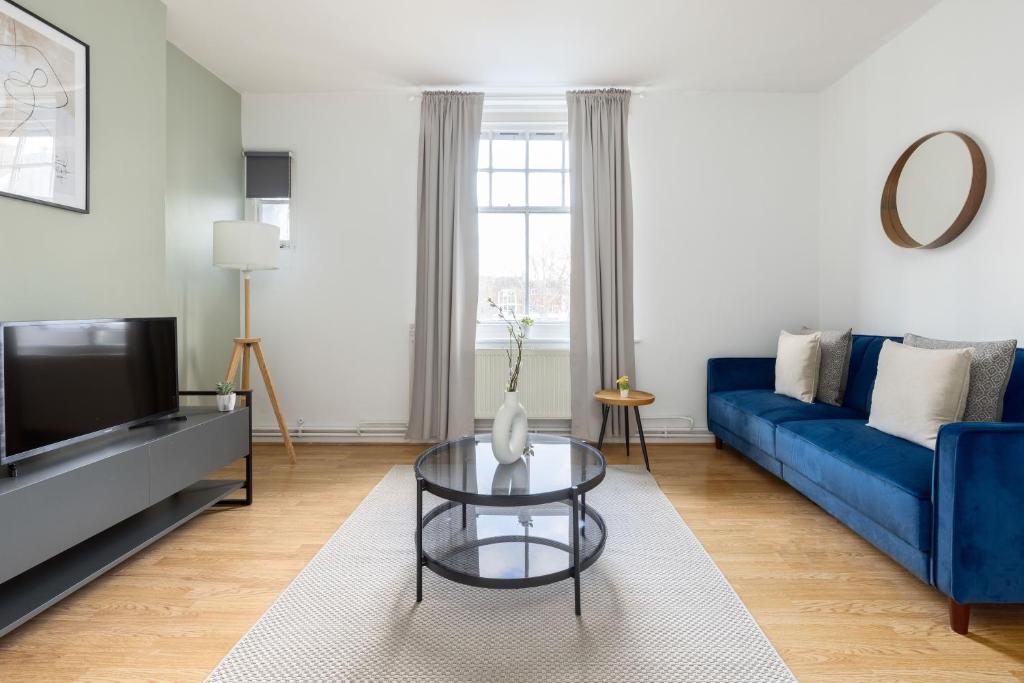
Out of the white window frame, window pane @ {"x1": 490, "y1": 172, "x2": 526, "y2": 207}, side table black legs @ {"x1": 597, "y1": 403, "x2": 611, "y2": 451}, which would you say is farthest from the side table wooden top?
the white window frame

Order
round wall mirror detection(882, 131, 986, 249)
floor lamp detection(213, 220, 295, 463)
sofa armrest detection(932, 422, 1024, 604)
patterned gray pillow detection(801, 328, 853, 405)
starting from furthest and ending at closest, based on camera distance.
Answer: floor lamp detection(213, 220, 295, 463)
patterned gray pillow detection(801, 328, 853, 405)
round wall mirror detection(882, 131, 986, 249)
sofa armrest detection(932, 422, 1024, 604)

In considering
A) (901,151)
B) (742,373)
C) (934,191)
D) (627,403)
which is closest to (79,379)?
(627,403)

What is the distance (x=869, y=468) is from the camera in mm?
2072

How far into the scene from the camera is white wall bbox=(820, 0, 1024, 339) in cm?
250

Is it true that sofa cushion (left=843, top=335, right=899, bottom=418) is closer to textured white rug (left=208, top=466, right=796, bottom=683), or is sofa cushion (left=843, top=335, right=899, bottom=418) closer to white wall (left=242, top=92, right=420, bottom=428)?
textured white rug (left=208, top=466, right=796, bottom=683)

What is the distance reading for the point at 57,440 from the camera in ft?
6.32

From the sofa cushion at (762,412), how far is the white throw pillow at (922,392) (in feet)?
1.63

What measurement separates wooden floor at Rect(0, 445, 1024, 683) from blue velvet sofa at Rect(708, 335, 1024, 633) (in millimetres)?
148

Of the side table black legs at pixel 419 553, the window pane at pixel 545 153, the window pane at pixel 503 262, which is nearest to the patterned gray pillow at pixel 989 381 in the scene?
the side table black legs at pixel 419 553

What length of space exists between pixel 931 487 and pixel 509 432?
1.55 meters

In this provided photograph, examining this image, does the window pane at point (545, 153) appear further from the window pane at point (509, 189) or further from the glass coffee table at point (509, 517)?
the glass coffee table at point (509, 517)

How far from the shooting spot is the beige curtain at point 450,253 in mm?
3918

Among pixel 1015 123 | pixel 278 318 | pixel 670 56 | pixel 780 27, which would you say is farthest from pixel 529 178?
pixel 1015 123

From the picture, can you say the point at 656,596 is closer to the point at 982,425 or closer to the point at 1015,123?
the point at 982,425
